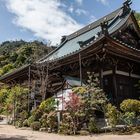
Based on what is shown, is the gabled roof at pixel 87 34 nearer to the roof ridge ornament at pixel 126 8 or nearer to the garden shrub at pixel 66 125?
the roof ridge ornament at pixel 126 8

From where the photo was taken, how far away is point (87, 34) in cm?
2900

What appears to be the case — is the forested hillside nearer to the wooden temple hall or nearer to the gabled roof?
the gabled roof

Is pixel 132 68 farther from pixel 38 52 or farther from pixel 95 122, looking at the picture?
pixel 38 52

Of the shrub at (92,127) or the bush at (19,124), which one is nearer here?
the shrub at (92,127)

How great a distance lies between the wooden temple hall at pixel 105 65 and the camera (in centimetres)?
1830

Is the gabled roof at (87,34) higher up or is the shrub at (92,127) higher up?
the gabled roof at (87,34)

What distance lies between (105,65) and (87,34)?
9548 millimetres

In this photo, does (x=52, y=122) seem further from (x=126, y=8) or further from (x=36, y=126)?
(x=126, y=8)

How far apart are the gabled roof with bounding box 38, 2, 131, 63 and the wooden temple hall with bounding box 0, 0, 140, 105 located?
95mm

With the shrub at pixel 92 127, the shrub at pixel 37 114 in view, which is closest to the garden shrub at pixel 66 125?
the shrub at pixel 92 127

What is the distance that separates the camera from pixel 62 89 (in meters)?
18.7

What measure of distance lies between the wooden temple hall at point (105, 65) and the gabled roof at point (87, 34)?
10cm

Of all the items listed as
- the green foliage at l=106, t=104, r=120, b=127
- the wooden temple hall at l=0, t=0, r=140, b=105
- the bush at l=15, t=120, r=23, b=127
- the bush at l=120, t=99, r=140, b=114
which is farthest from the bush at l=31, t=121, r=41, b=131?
the bush at l=120, t=99, r=140, b=114

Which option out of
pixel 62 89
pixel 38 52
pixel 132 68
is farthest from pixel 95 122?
pixel 38 52
